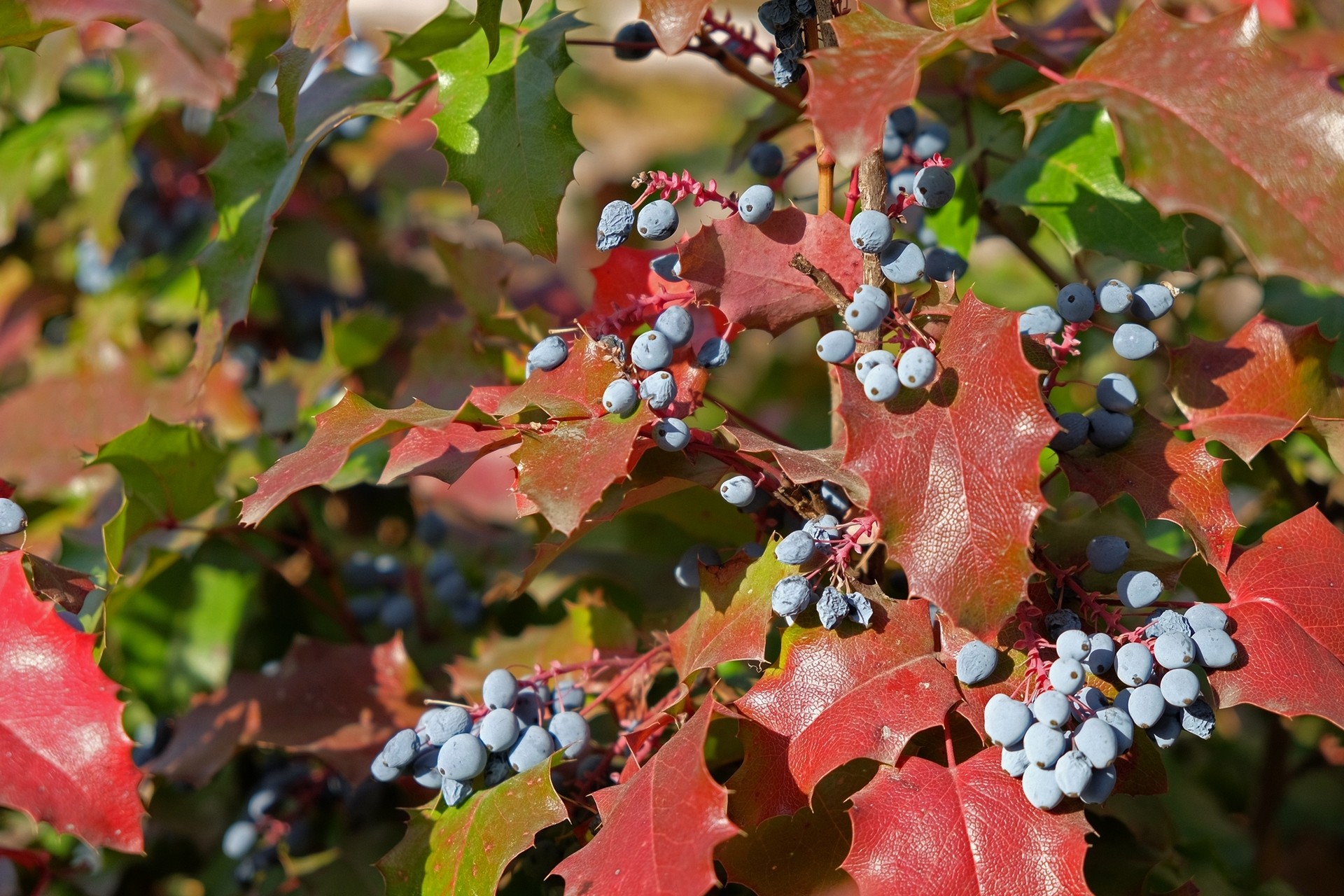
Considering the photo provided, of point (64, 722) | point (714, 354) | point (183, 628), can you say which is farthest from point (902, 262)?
point (183, 628)

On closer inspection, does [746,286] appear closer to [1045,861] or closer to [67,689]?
[1045,861]

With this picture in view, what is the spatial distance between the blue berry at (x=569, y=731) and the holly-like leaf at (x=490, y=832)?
0.04 meters

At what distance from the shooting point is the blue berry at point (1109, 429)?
0.87m

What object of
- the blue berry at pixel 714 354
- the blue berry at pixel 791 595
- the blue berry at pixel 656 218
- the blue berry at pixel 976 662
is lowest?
the blue berry at pixel 976 662

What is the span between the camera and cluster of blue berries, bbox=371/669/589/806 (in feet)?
2.96

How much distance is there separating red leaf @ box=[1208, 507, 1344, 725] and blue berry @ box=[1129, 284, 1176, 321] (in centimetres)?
19

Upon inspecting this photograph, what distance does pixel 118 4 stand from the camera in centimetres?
105

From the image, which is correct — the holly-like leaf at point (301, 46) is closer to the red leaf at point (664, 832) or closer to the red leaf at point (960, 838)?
the red leaf at point (664, 832)

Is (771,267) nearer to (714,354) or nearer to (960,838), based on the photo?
(714,354)

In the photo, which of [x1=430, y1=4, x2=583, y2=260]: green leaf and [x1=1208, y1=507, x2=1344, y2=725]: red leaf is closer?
[x1=1208, y1=507, x2=1344, y2=725]: red leaf

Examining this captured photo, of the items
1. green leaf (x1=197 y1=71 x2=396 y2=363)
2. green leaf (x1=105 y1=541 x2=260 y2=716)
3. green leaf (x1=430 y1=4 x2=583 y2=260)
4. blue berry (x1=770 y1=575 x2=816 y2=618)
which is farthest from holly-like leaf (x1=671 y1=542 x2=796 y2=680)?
green leaf (x1=105 y1=541 x2=260 y2=716)

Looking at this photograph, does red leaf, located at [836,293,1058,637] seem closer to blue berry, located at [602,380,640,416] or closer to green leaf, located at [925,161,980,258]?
blue berry, located at [602,380,640,416]

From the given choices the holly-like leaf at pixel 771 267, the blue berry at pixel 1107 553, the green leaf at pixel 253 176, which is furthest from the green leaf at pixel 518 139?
the blue berry at pixel 1107 553

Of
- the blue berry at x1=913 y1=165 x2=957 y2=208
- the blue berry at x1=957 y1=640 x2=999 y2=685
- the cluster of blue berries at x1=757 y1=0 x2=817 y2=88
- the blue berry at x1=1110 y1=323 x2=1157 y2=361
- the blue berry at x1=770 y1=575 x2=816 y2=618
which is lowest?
the blue berry at x1=957 y1=640 x2=999 y2=685
